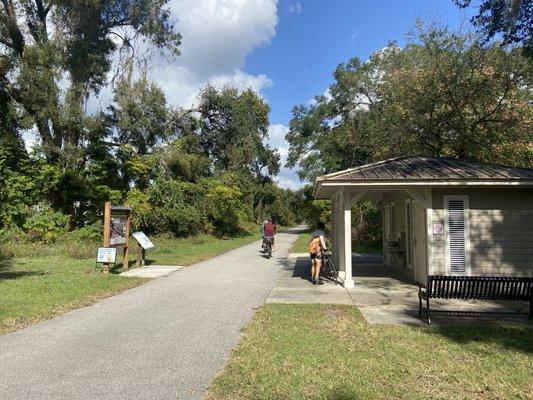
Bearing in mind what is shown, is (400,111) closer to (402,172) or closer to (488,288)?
(402,172)

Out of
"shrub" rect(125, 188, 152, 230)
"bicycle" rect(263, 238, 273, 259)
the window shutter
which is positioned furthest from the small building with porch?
"shrub" rect(125, 188, 152, 230)

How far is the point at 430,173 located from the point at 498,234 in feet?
7.42

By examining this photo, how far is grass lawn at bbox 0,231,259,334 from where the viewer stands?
8273 mm

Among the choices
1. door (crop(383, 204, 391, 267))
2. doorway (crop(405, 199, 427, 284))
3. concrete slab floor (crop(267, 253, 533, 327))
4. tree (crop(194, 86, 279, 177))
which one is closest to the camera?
concrete slab floor (crop(267, 253, 533, 327))

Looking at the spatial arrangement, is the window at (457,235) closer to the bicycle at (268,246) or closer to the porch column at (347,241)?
the porch column at (347,241)

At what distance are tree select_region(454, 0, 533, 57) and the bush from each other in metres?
19.6

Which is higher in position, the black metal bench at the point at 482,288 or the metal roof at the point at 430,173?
the metal roof at the point at 430,173

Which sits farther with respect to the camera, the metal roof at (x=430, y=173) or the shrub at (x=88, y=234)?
the shrub at (x=88, y=234)

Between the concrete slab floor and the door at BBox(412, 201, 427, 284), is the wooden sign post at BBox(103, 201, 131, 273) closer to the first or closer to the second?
the concrete slab floor

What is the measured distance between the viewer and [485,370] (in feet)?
17.0

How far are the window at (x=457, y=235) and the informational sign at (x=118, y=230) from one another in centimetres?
999

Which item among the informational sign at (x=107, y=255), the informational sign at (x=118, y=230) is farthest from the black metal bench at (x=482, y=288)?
the informational sign at (x=118, y=230)

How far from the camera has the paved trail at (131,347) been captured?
4.61 meters

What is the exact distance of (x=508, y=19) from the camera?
13.3 meters
